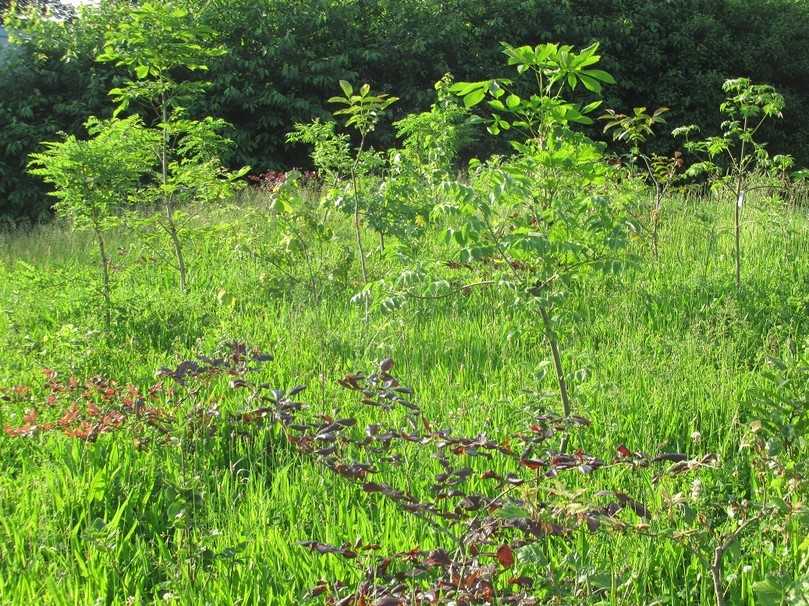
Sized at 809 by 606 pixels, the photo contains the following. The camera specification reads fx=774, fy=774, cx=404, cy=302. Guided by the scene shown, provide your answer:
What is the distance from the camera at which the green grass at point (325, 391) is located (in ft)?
8.45

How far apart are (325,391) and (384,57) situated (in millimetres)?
10218

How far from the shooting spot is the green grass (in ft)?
8.45

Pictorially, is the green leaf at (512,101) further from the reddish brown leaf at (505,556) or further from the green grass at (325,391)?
the reddish brown leaf at (505,556)

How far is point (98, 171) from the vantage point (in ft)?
18.1

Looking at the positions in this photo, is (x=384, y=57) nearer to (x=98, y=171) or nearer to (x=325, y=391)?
(x=98, y=171)

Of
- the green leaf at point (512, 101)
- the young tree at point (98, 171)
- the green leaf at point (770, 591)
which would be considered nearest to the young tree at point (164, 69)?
the young tree at point (98, 171)

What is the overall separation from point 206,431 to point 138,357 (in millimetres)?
1608

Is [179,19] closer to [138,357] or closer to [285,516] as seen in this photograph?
[138,357]

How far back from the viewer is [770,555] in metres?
2.55

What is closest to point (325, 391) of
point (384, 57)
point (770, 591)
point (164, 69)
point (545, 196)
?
point (545, 196)

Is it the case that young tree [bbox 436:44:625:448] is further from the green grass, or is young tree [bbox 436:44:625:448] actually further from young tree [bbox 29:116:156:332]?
young tree [bbox 29:116:156:332]

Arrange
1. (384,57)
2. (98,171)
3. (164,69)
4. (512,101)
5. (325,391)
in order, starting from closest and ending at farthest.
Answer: (512,101), (325,391), (98,171), (164,69), (384,57)

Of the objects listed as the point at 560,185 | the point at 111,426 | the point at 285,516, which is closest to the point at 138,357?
the point at 111,426

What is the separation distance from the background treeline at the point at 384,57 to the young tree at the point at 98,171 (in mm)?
6415
